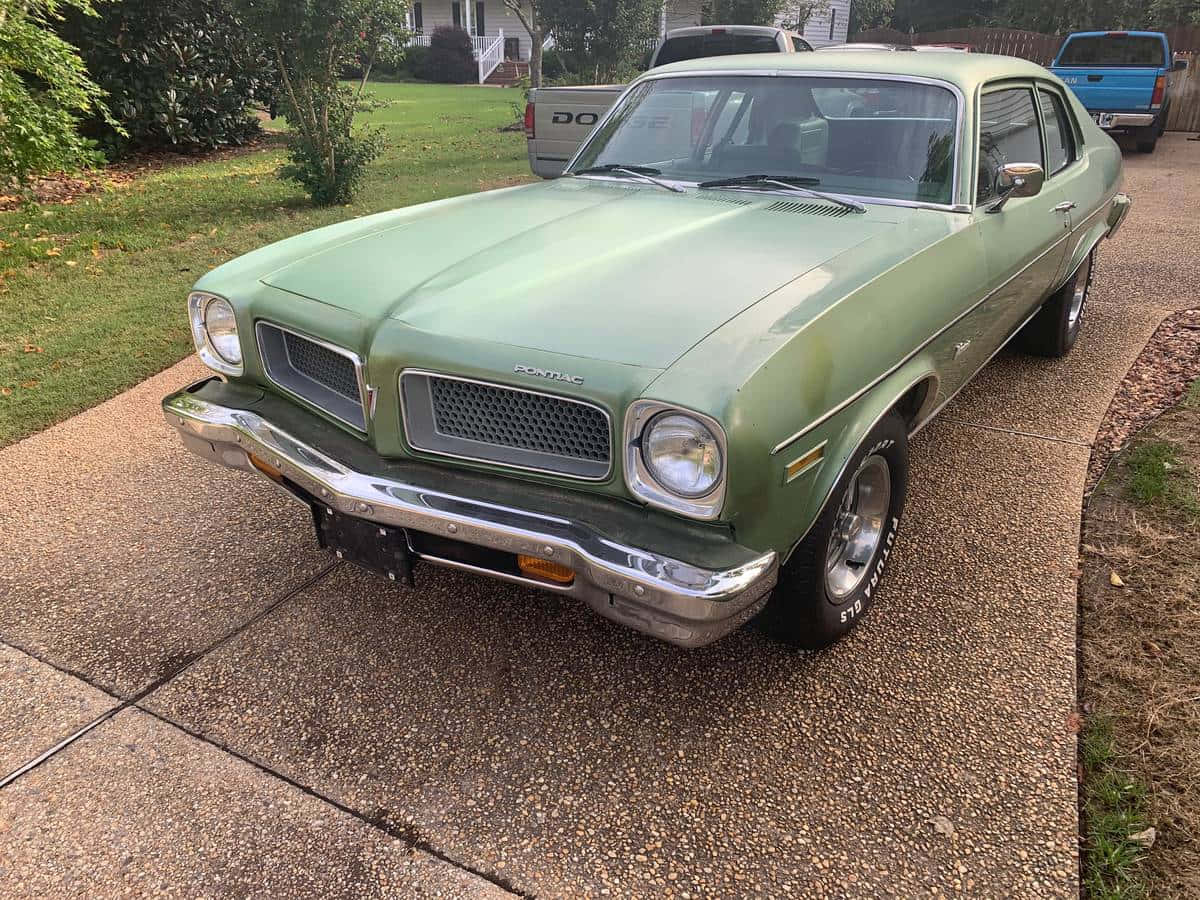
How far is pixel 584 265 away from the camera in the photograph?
2670mm

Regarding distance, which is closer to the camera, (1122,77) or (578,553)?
(578,553)

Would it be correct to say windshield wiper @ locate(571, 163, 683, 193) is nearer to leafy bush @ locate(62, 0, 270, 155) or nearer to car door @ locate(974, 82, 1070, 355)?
car door @ locate(974, 82, 1070, 355)

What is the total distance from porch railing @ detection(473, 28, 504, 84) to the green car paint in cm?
3003

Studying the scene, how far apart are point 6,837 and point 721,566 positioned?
1.90 meters

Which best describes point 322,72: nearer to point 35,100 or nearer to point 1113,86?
point 35,100

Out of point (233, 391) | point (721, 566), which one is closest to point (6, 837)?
point (233, 391)

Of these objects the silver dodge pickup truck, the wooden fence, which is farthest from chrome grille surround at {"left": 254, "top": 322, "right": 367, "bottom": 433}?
the wooden fence

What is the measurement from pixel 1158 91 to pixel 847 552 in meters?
12.9

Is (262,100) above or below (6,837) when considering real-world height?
above

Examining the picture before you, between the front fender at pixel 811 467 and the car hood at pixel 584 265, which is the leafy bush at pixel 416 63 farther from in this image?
the front fender at pixel 811 467

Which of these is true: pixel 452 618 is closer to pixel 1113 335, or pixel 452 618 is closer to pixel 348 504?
pixel 348 504

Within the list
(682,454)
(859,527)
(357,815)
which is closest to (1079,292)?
(859,527)

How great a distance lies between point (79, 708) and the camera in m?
2.59

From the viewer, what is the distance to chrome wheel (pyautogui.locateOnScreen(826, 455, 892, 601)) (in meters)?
2.75
